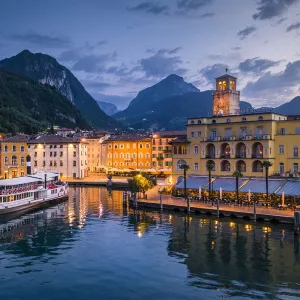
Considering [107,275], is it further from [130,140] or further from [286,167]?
[130,140]

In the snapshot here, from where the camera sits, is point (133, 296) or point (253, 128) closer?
point (133, 296)

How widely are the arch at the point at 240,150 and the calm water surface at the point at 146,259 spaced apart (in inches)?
857

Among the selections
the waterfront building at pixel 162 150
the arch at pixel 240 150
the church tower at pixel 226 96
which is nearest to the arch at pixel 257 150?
the arch at pixel 240 150

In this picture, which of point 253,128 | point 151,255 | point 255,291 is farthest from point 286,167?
point 255,291

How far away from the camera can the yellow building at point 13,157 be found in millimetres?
125000

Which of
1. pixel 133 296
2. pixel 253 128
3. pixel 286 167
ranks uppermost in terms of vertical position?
pixel 253 128

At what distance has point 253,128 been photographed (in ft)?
253

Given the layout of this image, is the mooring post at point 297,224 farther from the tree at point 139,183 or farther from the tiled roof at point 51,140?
the tiled roof at point 51,140

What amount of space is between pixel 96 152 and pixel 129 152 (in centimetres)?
1518

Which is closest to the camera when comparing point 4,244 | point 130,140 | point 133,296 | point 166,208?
point 133,296

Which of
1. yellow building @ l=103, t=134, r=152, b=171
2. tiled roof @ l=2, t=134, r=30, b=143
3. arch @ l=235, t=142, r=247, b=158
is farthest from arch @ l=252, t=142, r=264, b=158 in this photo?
tiled roof @ l=2, t=134, r=30, b=143

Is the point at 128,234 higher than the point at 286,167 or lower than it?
lower

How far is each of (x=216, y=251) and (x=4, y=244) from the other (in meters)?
23.1

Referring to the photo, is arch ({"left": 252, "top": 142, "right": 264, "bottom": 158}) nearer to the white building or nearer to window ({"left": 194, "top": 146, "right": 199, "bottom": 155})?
window ({"left": 194, "top": 146, "right": 199, "bottom": 155})
